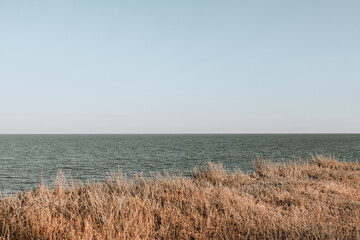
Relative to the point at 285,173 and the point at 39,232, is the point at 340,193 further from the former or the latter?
the point at 39,232

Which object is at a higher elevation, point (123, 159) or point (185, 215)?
point (185, 215)

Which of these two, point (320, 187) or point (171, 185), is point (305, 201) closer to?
point (320, 187)

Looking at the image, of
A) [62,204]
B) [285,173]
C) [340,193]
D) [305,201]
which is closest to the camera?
[62,204]

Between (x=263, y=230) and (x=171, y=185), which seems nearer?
(x=263, y=230)

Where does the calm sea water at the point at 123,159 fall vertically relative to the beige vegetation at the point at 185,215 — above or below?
below

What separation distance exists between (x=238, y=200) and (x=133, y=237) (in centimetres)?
353

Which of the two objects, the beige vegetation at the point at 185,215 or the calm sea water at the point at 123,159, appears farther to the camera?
the calm sea water at the point at 123,159

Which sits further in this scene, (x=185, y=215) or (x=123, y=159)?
(x=123, y=159)

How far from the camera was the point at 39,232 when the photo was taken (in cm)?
449

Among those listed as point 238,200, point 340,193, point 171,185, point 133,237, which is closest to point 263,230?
point 238,200

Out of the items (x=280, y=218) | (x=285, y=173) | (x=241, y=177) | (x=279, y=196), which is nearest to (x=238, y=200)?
(x=280, y=218)

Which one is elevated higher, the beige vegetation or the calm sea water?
the beige vegetation

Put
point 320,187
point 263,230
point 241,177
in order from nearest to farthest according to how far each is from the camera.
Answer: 1. point 263,230
2. point 320,187
3. point 241,177

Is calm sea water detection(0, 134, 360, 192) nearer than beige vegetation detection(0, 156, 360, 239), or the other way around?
beige vegetation detection(0, 156, 360, 239)
